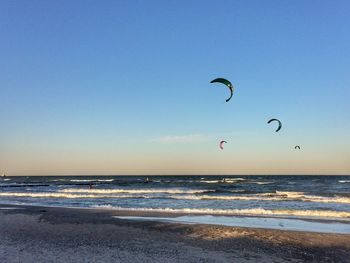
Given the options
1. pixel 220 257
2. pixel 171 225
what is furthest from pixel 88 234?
pixel 220 257

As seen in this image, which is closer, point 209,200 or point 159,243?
point 159,243

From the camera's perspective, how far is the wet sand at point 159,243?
9.87m

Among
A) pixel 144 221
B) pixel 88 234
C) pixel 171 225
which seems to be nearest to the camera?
pixel 88 234

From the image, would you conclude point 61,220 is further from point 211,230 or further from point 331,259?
point 331,259

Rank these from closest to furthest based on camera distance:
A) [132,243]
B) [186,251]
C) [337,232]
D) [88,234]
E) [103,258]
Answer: [103,258] → [186,251] → [132,243] → [88,234] → [337,232]

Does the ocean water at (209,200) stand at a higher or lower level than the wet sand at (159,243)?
higher

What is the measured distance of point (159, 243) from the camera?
11.8 m

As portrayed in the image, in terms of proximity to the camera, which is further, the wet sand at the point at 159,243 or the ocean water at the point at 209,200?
the ocean water at the point at 209,200

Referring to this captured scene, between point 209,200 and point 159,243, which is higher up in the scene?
point 209,200

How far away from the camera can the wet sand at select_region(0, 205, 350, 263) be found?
9867 millimetres

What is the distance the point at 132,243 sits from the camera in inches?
464

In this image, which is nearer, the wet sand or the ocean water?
the wet sand

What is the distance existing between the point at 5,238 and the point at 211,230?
6634mm

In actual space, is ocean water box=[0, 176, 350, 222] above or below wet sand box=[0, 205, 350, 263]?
above
